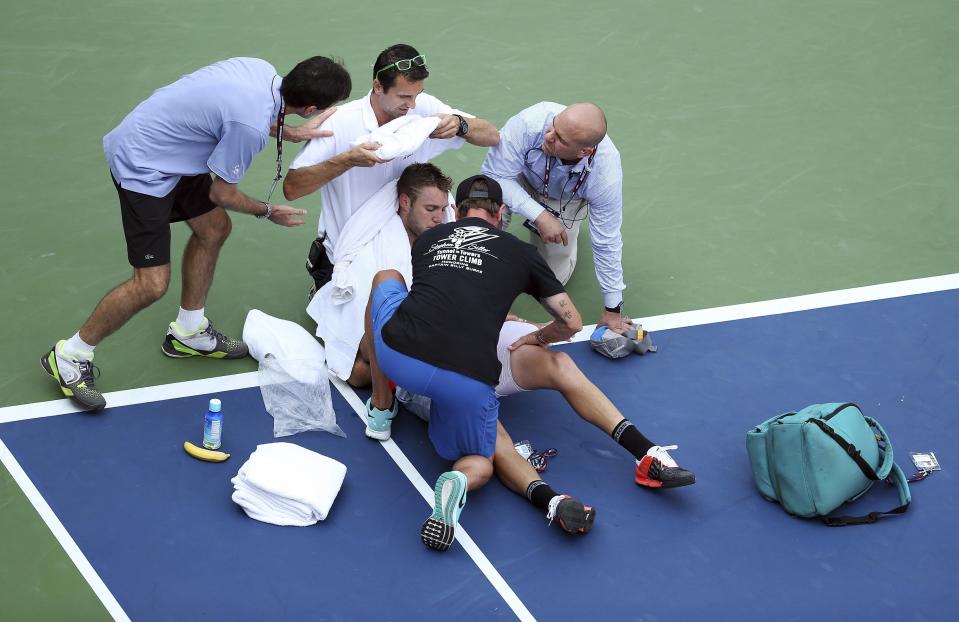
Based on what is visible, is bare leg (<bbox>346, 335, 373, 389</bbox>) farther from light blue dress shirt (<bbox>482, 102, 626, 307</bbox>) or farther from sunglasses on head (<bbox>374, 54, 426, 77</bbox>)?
sunglasses on head (<bbox>374, 54, 426, 77</bbox>)

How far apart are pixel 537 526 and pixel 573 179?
2.35m

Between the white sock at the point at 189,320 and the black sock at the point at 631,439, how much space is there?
2615 millimetres

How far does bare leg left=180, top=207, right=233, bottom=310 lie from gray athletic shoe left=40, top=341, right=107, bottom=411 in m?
0.73

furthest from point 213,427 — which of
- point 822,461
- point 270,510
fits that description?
point 822,461

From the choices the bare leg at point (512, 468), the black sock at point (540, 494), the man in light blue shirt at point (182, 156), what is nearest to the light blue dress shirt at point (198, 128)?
the man in light blue shirt at point (182, 156)

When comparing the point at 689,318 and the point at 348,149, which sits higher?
the point at 348,149

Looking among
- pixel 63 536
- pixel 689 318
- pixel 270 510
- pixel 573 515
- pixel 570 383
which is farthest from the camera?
pixel 689 318

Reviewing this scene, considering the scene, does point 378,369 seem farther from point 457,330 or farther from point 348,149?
point 348,149

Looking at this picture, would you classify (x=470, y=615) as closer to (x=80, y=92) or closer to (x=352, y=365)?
(x=352, y=365)

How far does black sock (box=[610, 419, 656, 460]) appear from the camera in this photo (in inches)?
264

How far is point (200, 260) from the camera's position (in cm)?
729

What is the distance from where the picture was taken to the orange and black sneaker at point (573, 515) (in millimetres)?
6262

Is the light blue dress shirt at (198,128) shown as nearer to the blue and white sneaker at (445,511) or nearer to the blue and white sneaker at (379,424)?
the blue and white sneaker at (379,424)

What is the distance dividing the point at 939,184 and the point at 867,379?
260 cm
